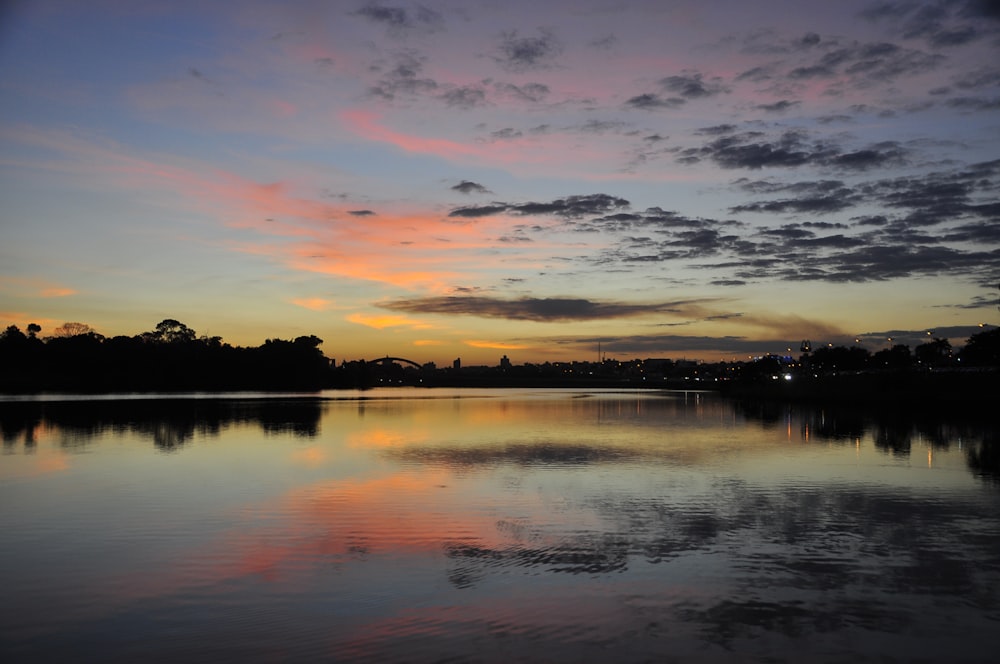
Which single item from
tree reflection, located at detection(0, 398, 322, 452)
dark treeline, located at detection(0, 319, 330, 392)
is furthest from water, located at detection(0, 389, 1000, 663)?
dark treeline, located at detection(0, 319, 330, 392)

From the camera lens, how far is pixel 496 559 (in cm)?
1568

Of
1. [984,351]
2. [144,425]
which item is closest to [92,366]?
[144,425]

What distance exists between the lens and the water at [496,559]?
1116 centimetres

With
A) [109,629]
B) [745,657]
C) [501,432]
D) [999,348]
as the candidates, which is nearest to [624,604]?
[745,657]

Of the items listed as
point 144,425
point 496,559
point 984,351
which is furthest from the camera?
point 984,351

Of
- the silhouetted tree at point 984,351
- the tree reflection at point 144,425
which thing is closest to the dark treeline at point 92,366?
the tree reflection at point 144,425

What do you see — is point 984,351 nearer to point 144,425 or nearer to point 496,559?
point 144,425

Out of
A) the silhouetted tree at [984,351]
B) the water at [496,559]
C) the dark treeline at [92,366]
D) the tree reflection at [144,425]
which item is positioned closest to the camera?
the water at [496,559]

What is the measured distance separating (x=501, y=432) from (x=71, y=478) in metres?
28.6

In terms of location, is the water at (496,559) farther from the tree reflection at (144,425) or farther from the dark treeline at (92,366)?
the dark treeline at (92,366)

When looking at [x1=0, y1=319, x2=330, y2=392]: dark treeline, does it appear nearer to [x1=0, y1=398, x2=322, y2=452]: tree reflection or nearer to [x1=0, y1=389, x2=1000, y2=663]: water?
[x1=0, y1=398, x2=322, y2=452]: tree reflection

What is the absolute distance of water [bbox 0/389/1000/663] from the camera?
11156 millimetres

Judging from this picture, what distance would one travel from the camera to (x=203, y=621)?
11.9m

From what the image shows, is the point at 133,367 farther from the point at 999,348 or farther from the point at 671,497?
the point at 671,497
